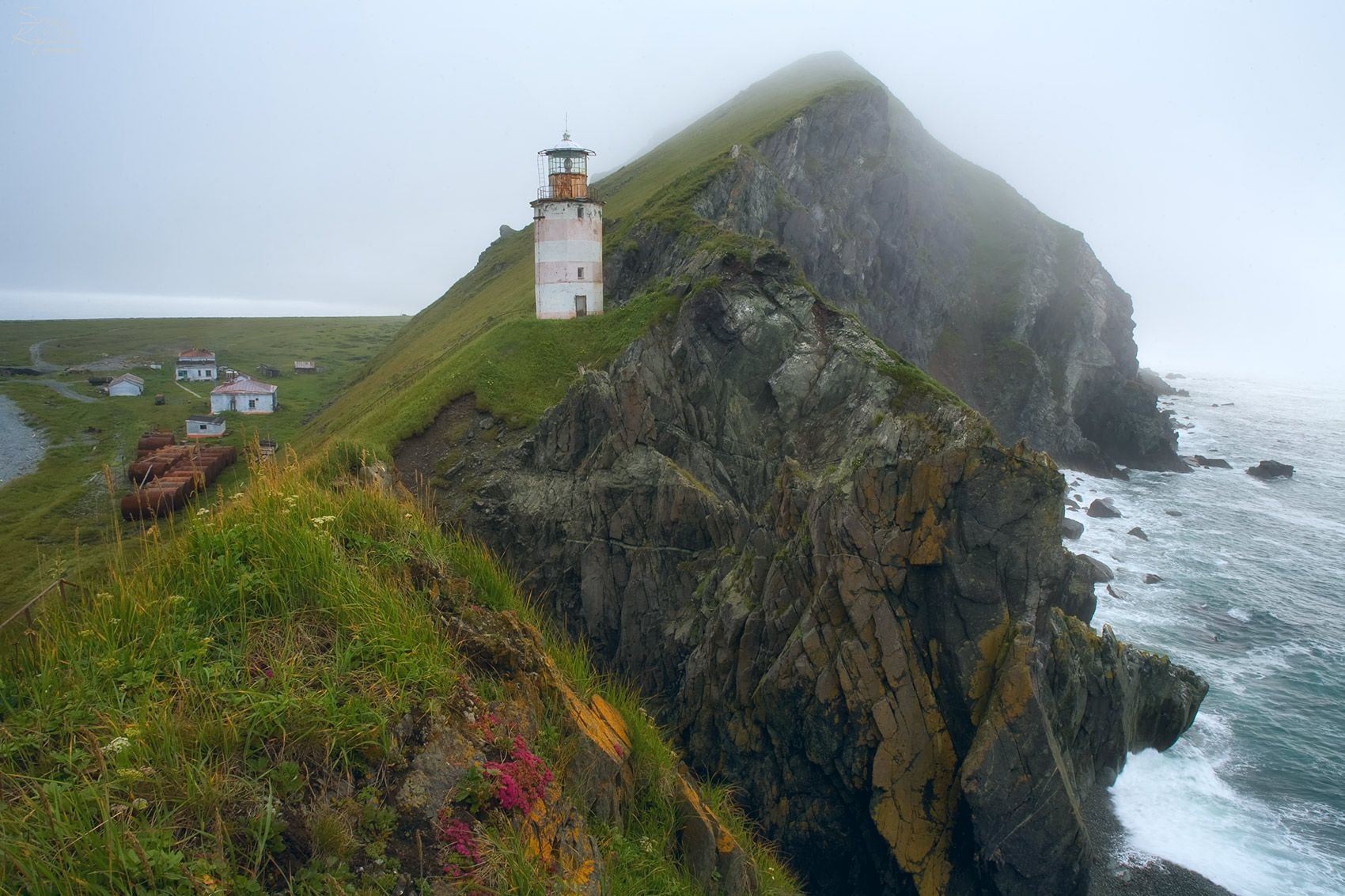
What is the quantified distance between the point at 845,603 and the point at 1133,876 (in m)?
12.7

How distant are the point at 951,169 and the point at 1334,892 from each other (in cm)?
9831

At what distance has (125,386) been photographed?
7362 centimetres

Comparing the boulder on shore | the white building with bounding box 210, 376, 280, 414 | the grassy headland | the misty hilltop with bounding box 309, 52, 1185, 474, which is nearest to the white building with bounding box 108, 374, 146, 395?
the grassy headland

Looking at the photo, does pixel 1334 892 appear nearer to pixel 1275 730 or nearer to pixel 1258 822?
pixel 1258 822

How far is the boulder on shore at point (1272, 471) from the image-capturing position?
70750 millimetres

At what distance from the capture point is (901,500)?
20.1m

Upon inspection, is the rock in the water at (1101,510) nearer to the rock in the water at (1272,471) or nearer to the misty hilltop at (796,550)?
the misty hilltop at (796,550)

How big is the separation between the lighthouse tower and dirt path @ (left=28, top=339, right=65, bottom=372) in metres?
83.0

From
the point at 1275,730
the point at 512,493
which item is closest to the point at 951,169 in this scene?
the point at 1275,730

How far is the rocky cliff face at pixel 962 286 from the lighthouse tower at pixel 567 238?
719 inches

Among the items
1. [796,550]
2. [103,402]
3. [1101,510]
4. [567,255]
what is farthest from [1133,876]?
[103,402]

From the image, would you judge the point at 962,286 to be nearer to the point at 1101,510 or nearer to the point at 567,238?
the point at 1101,510

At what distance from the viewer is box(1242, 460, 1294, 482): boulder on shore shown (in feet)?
232

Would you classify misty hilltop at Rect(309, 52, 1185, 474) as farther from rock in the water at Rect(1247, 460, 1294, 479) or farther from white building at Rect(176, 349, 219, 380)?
white building at Rect(176, 349, 219, 380)
